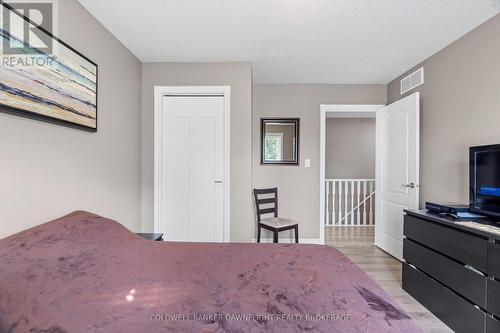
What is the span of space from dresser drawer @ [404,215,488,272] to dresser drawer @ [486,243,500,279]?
0.03 meters

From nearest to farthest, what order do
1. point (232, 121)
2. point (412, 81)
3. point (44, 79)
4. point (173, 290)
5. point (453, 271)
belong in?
point (173, 290), point (44, 79), point (453, 271), point (232, 121), point (412, 81)

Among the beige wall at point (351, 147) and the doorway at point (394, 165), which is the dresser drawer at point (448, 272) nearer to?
the doorway at point (394, 165)

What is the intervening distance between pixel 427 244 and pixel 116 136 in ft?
9.81

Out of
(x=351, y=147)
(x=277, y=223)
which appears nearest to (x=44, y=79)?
(x=277, y=223)

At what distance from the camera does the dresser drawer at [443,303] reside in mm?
1560

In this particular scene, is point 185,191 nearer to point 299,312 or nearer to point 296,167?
point 296,167

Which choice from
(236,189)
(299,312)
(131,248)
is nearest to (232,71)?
(236,189)

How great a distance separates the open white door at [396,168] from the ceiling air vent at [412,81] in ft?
0.75

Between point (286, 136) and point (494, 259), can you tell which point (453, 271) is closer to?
point (494, 259)

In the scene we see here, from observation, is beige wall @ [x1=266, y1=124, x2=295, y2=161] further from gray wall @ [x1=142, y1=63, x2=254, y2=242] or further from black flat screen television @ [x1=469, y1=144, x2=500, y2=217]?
black flat screen television @ [x1=469, y1=144, x2=500, y2=217]

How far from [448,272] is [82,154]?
2.94 m

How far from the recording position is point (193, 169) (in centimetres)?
280

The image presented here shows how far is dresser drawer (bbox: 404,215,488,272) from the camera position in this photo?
1533 mm

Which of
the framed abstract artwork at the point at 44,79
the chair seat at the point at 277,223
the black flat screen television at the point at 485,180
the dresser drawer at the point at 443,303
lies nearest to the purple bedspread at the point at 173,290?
the framed abstract artwork at the point at 44,79
